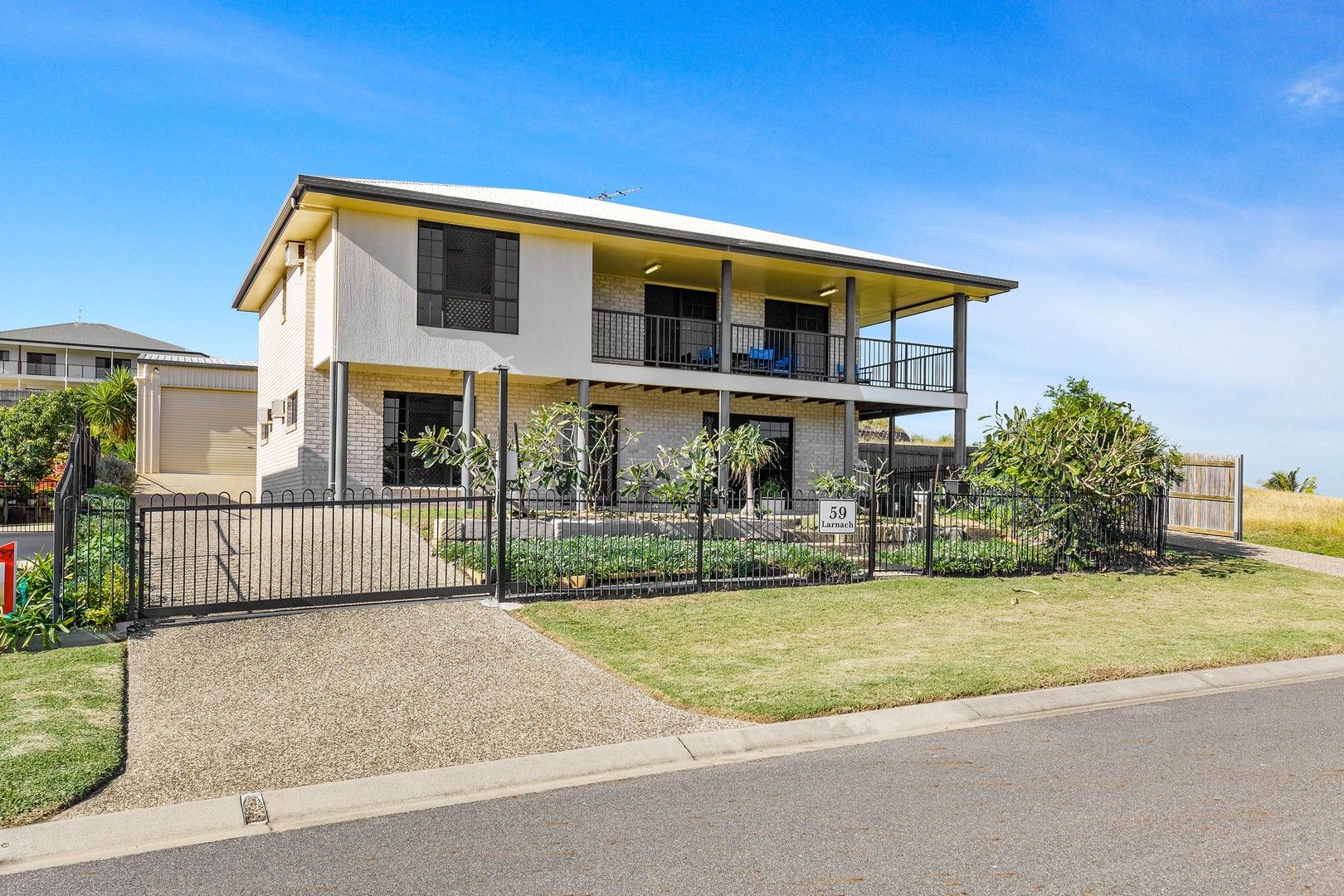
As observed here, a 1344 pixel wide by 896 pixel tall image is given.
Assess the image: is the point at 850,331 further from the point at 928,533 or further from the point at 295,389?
the point at 295,389

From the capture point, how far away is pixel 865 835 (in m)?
4.66

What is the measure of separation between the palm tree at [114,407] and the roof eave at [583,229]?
10531 mm

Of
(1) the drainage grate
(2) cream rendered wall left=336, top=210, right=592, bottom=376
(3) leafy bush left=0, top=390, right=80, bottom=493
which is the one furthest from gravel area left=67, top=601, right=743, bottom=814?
(3) leafy bush left=0, top=390, right=80, bottom=493

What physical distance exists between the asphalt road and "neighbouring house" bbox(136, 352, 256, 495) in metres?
22.5

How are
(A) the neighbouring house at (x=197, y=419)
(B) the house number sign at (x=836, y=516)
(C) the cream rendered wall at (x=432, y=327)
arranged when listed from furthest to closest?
(A) the neighbouring house at (x=197, y=419), (C) the cream rendered wall at (x=432, y=327), (B) the house number sign at (x=836, y=516)

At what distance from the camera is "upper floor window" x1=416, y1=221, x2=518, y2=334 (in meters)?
17.5

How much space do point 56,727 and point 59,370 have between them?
5186 centimetres

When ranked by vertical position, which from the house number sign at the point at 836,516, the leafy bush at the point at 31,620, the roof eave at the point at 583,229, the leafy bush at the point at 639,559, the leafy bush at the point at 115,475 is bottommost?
the leafy bush at the point at 31,620

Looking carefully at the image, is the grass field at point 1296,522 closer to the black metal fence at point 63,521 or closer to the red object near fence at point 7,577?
the black metal fence at point 63,521

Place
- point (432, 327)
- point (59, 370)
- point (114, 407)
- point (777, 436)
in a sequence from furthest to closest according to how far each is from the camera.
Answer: point (59, 370)
point (114, 407)
point (777, 436)
point (432, 327)

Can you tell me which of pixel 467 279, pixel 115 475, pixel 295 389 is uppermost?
pixel 467 279

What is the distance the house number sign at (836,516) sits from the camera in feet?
42.1

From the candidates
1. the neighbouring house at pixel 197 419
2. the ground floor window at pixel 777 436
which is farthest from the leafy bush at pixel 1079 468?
the neighbouring house at pixel 197 419

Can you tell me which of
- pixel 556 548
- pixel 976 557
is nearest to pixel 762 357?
pixel 976 557
